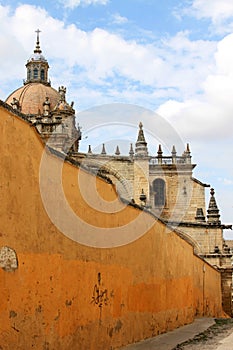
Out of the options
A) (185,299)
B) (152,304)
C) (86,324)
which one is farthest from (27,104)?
(86,324)

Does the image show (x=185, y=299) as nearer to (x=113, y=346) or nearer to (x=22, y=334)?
(x=113, y=346)

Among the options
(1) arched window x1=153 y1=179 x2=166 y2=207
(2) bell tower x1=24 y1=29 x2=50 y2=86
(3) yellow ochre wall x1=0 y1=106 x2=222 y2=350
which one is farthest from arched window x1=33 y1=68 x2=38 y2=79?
(3) yellow ochre wall x1=0 y1=106 x2=222 y2=350

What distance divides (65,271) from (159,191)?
30143 millimetres

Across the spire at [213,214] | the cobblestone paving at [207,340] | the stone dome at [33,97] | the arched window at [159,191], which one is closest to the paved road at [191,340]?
the cobblestone paving at [207,340]

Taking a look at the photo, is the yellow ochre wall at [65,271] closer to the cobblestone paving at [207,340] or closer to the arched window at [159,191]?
the cobblestone paving at [207,340]

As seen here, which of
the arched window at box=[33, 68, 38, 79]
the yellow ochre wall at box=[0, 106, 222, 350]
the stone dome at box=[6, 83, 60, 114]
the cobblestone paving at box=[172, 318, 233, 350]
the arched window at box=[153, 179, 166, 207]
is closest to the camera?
the yellow ochre wall at box=[0, 106, 222, 350]

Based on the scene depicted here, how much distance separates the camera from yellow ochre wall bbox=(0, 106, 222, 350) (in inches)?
215

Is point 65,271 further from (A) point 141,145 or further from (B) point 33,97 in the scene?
(B) point 33,97

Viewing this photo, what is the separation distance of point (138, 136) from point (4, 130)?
30.4 metres

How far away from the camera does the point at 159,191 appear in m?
36.7

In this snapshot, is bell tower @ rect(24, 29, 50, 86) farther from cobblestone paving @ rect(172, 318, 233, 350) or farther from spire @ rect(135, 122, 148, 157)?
cobblestone paving @ rect(172, 318, 233, 350)

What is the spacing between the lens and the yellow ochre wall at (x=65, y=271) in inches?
215

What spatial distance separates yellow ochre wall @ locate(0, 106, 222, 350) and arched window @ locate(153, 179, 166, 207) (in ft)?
80.6

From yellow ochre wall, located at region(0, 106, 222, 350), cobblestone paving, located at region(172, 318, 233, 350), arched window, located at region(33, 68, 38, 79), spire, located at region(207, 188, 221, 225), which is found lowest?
cobblestone paving, located at region(172, 318, 233, 350)
